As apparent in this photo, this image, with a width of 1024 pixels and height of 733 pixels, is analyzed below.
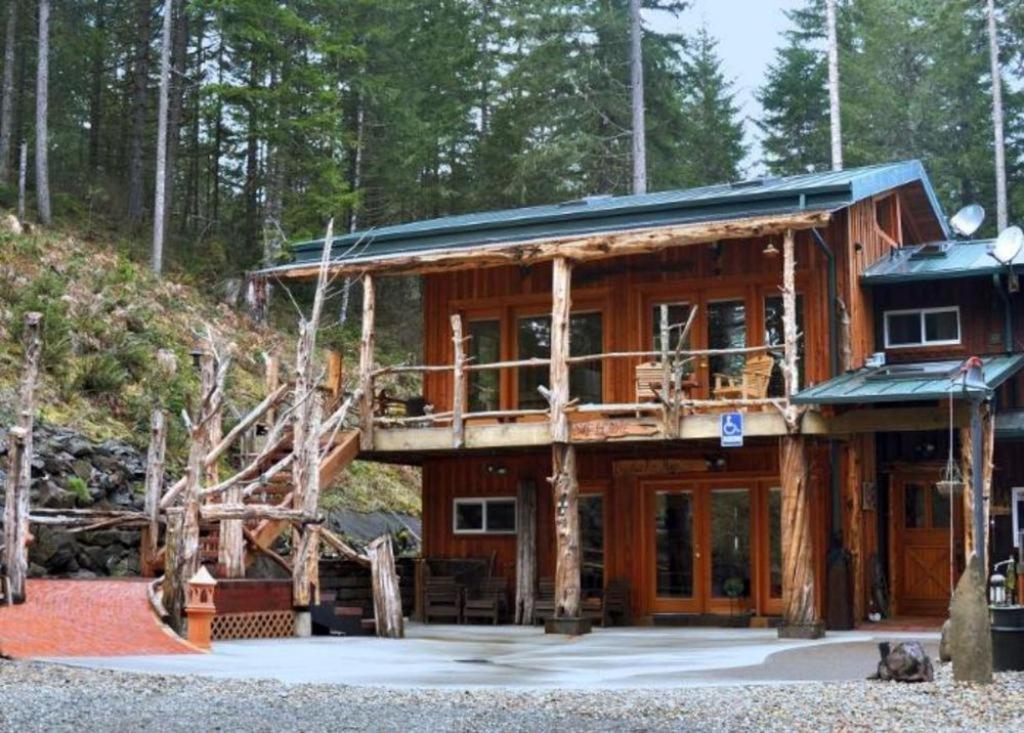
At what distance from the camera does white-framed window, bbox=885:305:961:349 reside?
22812 millimetres

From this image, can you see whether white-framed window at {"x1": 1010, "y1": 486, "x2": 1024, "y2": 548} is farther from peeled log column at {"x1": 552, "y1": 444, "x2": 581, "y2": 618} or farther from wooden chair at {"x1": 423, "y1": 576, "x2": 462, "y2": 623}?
wooden chair at {"x1": 423, "y1": 576, "x2": 462, "y2": 623}

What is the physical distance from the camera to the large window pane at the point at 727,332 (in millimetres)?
22609

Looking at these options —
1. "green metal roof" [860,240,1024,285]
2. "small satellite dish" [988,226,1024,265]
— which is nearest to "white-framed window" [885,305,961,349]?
"green metal roof" [860,240,1024,285]

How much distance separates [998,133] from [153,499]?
27582mm

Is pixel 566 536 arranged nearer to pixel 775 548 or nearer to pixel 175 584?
pixel 775 548

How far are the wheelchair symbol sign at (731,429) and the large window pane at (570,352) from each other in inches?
140

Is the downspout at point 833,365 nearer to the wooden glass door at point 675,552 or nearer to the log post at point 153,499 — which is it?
the wooden glass door at point 675,552

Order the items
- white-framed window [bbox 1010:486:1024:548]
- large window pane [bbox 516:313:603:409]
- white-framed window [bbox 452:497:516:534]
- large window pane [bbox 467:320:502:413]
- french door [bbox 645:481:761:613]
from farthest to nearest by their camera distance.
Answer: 1. white-framed window [bbox 452:497:516:534]
2. large window pane [bbox 467:320:502:413]
3. large window pane [bbox 516:313:603:409]
4. french door [bbox 645:481:761:613]
5. white-framed window [bbox 1010:486:1024:548]

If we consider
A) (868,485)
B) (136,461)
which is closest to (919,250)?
(868,485)

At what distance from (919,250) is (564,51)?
1945 centimetres

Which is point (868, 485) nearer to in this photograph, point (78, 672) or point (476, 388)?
point (476, 388)

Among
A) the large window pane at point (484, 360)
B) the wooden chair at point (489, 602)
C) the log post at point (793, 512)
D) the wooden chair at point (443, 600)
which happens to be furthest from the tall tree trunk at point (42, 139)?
the log post at point (793, 512)

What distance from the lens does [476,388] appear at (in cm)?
2428

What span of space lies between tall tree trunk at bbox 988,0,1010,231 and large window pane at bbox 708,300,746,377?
734 inches
